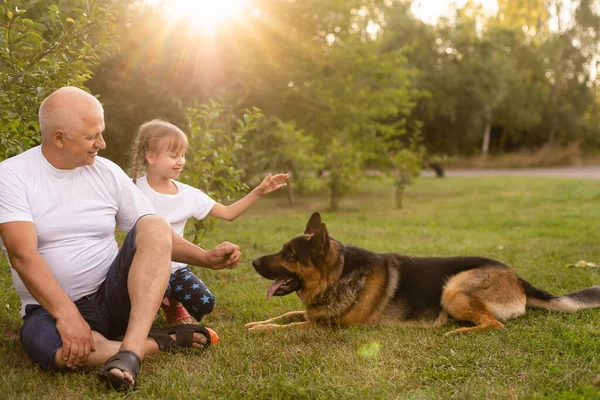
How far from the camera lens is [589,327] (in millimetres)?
3832

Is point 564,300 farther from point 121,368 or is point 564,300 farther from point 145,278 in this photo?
point 121,368

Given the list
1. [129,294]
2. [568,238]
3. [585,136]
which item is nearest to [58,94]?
[129,294]

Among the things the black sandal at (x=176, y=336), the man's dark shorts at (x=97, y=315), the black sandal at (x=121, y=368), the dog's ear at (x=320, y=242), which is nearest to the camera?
the black sandal at (x=121, y=368)

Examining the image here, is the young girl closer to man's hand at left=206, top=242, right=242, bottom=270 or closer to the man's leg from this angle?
man's hand at left=206, top=242, right=242, bottom=270

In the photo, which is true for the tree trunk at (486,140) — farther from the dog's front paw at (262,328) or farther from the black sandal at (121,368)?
the black sandal at (121,368)

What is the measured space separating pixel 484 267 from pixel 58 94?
3572 millimetres

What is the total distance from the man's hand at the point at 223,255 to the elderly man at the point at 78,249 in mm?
515

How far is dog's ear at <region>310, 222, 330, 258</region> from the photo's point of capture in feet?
13.6

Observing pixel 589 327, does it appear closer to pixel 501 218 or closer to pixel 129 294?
pixel 129 294

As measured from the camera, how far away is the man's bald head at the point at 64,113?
2949 mm

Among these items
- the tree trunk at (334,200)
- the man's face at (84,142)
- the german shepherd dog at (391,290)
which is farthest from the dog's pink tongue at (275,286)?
the tree trunk at (334,200)

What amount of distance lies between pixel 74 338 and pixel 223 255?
1.15 metres

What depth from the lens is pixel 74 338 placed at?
2840mm

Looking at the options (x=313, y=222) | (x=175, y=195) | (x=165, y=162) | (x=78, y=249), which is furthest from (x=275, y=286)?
(x=78, y=249)
